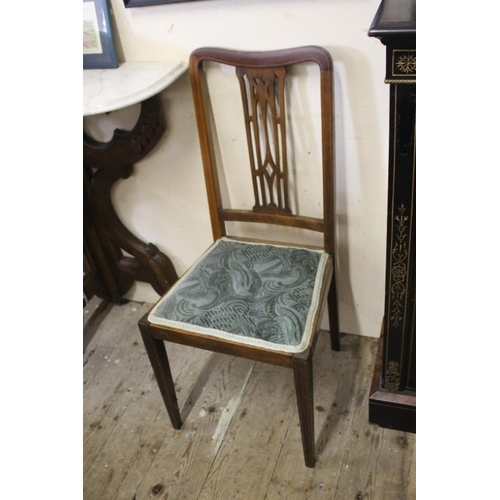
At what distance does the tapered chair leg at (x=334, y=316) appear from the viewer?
1.55 m

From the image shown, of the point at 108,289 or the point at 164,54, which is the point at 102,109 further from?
the point at 108,289

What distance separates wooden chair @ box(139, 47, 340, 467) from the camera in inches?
46.8

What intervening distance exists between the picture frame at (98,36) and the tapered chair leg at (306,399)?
0.99 metres

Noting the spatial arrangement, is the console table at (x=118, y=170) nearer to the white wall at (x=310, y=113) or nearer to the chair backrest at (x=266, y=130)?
the white wall at (x=310, y=113)

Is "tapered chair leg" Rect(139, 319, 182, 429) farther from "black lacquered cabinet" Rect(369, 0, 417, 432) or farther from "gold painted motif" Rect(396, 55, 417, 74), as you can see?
"gold painted motif" Rect(396, 55, 417, 74)

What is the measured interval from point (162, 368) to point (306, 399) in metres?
0.42

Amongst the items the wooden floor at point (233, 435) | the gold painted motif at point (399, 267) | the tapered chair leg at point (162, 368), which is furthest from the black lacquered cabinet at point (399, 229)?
the tapered chair leg at point (162, 368)

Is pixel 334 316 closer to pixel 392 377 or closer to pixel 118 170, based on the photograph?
pixel 392 377

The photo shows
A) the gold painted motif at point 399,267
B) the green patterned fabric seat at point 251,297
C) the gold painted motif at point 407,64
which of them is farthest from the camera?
the green patterned fabric seat at point 251,297

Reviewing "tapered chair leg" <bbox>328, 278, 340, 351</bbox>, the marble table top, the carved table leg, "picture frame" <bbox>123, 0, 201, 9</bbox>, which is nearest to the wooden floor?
"tapered chair leg" <bbox>328, 278, 340, 351</bbox>

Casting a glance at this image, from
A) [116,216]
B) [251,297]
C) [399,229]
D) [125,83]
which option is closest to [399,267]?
[399,229]

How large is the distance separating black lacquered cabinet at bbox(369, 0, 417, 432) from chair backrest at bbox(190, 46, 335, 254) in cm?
27

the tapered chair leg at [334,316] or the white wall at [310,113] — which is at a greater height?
the white wall at [310,113]
